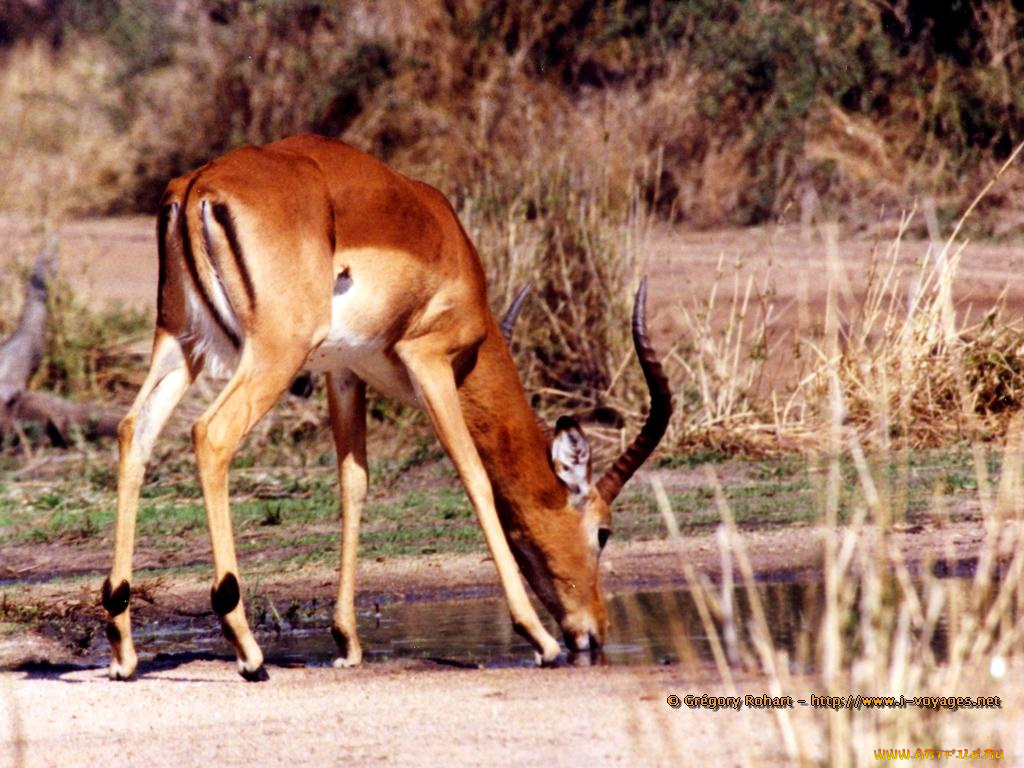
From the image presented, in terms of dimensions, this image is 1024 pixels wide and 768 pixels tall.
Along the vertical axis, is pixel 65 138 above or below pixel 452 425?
below

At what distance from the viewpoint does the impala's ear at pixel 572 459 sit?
21.5ft

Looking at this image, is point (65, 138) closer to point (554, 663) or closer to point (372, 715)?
point (554, 663)

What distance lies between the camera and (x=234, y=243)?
570 cm

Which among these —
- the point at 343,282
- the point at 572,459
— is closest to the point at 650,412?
the point at 572,459

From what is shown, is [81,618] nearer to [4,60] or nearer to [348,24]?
[348,24]

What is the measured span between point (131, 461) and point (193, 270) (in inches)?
25.7

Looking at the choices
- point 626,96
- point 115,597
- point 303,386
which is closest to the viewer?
point 115,597

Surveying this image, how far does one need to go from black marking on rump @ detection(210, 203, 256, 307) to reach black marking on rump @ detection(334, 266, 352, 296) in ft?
1.29

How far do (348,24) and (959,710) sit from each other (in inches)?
606

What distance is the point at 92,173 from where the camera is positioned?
65.2 feet

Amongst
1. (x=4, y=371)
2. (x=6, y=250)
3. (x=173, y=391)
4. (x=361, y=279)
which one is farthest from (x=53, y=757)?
(x=6, y=250)

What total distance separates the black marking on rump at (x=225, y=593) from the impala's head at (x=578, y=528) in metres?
1.38

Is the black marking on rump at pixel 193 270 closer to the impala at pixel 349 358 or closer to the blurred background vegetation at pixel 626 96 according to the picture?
the impala at pixel 349 358

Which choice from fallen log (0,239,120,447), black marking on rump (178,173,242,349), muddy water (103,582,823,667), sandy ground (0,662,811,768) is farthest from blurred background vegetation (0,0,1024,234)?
sandy ground (0,662,811,768)
